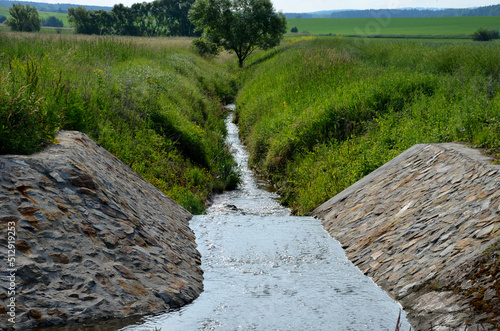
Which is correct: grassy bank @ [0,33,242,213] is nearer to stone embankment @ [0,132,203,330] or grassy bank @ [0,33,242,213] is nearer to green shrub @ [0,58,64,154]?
green shrub @ [0,58,64,154]

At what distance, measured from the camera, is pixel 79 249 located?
3934mm

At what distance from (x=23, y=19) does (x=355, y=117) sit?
2515 inches

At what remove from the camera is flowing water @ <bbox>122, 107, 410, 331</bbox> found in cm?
372

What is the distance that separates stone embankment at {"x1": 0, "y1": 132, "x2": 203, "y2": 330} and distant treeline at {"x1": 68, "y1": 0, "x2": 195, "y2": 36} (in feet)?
240

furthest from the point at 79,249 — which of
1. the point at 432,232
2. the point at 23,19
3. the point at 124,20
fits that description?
the point at 124,20

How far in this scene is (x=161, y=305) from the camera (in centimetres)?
392

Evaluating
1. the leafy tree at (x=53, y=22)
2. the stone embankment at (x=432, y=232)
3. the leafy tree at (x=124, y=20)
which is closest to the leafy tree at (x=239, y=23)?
the stone embankment at (x=432, y=232)

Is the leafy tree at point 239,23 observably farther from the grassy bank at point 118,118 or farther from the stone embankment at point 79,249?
the stone embankment at point 79,249

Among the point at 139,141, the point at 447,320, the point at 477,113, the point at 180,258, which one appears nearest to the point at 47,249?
the point at 180,258

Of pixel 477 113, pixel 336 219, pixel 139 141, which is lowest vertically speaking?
pixel 336 219

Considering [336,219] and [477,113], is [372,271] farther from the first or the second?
[477,113]

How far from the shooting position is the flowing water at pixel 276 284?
3.72 metres

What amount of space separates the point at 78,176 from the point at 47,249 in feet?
3.85

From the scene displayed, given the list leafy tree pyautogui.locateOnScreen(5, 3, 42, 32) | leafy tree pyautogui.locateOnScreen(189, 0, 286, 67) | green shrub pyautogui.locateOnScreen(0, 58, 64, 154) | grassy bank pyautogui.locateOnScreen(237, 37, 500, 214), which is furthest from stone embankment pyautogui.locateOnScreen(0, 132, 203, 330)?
leafy tree pyautogui.locateOnScreen(5, 3, 42, 32)
